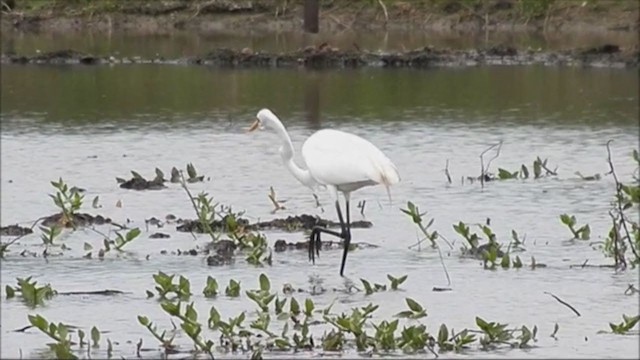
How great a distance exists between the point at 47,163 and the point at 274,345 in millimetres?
9429

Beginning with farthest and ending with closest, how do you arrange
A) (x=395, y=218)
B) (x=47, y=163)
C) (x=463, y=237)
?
(x=47, y=163) < (x=395, y=218) < (x=463, y=237)

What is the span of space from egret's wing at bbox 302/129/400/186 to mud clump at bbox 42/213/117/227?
2476mm

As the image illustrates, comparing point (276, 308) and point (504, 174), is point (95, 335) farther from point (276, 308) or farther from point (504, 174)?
point (504, 174)

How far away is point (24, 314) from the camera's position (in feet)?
34.8

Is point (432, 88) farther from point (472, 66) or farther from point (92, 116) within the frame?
point (92, 116)

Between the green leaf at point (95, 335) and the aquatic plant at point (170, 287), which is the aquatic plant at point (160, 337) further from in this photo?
the aquatic plant at point (170, 287)

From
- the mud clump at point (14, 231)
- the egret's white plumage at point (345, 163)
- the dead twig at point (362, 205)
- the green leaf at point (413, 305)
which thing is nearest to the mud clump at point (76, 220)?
the mud clump at point (14, 231)

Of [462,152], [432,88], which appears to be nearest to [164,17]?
[432,88]

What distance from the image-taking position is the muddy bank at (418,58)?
29484 millimetres

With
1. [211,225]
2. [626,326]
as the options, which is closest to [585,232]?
[211,225]

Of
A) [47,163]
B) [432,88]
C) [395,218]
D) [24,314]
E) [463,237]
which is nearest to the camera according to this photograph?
[24,314]

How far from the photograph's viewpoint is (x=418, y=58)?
97.7 ft

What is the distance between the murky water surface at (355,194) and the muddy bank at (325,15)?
715cm

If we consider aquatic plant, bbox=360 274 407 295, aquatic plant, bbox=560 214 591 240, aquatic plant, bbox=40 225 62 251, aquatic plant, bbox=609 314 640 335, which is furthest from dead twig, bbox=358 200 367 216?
aquatic plant, bbox=609 314 640 335
